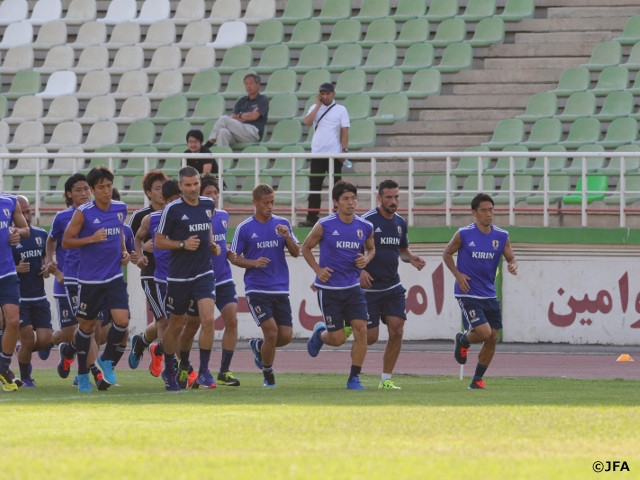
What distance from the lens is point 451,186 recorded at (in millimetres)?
23094

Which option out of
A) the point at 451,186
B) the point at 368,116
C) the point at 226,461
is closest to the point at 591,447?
the point at 226,461

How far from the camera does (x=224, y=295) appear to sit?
52.0ft

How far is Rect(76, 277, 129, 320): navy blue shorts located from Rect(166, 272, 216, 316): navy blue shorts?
1.58 ft

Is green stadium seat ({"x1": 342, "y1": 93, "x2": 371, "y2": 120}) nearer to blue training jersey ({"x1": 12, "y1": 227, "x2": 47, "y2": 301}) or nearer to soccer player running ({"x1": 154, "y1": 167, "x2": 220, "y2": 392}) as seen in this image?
blue training jersey ({"x1": 12, "y1": 227, "x2": 47, "y2": 301})

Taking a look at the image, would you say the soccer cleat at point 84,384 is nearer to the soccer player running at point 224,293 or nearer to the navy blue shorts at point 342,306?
the soccer player running at point 224,293

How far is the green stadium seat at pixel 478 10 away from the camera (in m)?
26.4

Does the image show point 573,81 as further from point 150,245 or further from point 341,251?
point 150,245

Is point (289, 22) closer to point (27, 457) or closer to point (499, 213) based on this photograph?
point (499, 213)

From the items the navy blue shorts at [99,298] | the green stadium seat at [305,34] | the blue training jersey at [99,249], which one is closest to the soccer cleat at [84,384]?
the navy blue shorts at [99,298]

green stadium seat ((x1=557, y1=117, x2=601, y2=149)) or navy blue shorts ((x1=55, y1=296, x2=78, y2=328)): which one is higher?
green stadium seat ((x1=557, y1=117, x2=601, y2=149))

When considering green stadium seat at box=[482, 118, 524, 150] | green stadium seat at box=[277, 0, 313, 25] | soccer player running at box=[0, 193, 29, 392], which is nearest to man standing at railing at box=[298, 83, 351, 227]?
green stadium seat at box=[482, 118, 524, 150]

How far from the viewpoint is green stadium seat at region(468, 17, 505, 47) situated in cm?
2594

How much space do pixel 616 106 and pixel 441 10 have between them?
4.64m

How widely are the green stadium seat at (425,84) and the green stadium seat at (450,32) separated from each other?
0.89 meters
